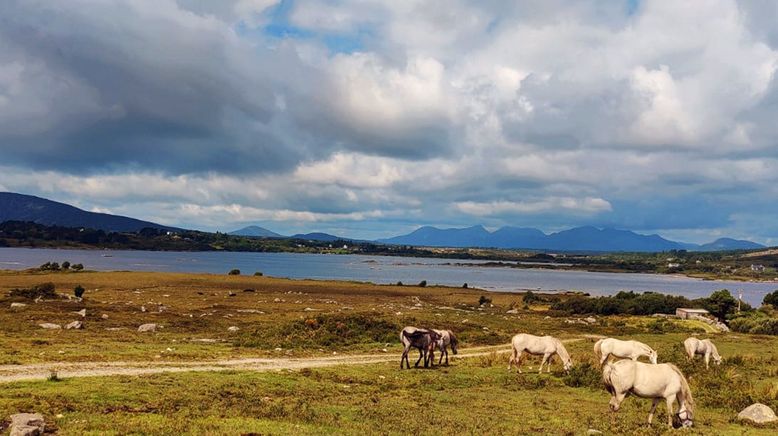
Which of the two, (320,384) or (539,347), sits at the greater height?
(539,347)

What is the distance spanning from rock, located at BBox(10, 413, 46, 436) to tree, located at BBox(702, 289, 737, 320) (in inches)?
3180

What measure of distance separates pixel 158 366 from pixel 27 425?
12.3 metres

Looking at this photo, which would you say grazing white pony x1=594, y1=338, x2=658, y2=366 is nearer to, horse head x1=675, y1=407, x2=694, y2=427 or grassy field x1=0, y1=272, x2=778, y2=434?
grassy field x1=0, y1=272, x2=778, y2=434

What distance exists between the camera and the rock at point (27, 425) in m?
11.7

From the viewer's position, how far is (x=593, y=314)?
73.9 meters

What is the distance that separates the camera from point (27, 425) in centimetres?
1203

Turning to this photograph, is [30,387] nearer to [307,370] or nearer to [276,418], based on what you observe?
[276,418]

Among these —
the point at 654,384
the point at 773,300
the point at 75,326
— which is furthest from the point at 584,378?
the point at 773,300

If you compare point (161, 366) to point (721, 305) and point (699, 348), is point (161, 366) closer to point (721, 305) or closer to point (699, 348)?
point (699, 348)

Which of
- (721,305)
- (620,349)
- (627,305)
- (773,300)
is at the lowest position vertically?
(627,305)

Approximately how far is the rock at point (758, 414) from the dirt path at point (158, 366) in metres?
17.3

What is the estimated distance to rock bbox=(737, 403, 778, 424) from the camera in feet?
58.3

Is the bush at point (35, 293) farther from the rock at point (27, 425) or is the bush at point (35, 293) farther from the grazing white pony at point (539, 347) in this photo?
the grazing white pony at point (539, 347)

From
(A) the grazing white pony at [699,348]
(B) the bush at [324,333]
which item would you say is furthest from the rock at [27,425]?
(A) the grazing white pony at [699,348]
